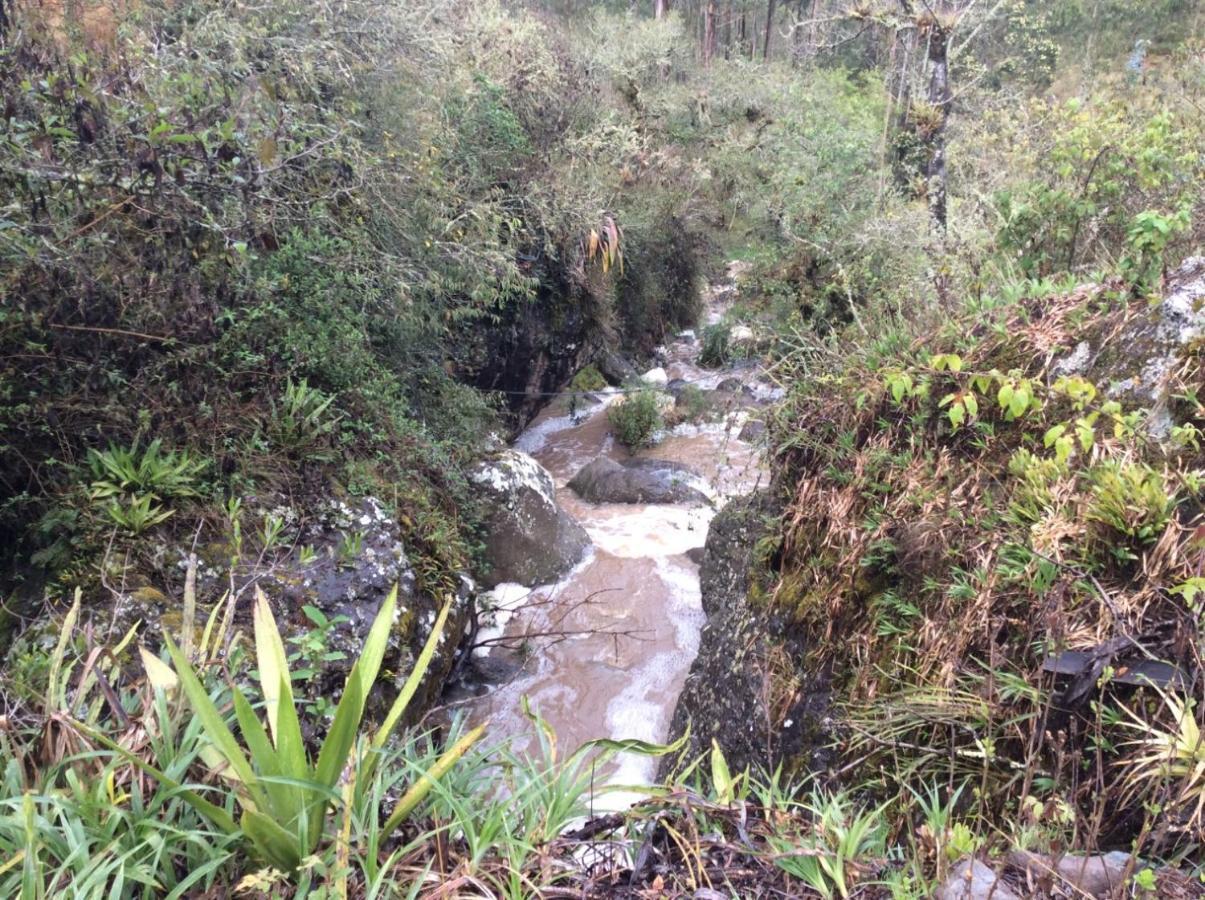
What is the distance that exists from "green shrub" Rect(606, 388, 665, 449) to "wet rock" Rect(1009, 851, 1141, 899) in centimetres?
992

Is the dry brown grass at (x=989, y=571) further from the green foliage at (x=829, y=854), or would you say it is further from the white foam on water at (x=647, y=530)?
the white foam on water at (x=647, y=530)

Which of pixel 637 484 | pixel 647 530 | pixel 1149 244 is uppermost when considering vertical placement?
pixel 1149 244

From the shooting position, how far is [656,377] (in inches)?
547

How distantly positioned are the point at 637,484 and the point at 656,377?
4611mm

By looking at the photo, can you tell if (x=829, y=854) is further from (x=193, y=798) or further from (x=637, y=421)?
(x=637, y=421)

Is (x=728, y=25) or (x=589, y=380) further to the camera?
(x=728, y=25)

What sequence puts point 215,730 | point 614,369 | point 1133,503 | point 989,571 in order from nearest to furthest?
point 215,730 < point 1133,503 < point 989,571 < point 614,369

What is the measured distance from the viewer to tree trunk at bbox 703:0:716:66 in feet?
68.9

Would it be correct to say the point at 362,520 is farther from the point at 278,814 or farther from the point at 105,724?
the point at 278,814

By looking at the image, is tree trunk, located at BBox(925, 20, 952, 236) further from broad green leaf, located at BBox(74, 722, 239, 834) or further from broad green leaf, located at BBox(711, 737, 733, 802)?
broad green leaf, located at BBox(74, 722, 239, 834)

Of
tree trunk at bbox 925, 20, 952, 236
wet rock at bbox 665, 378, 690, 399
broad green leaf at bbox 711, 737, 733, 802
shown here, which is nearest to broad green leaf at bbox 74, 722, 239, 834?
broad green leaf at bbox 711, 737, 733, 802

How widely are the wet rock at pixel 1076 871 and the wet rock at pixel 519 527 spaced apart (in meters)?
5.95

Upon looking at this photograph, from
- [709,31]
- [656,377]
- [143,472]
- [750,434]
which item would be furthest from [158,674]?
[709,31]

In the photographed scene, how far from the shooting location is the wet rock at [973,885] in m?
1.57
